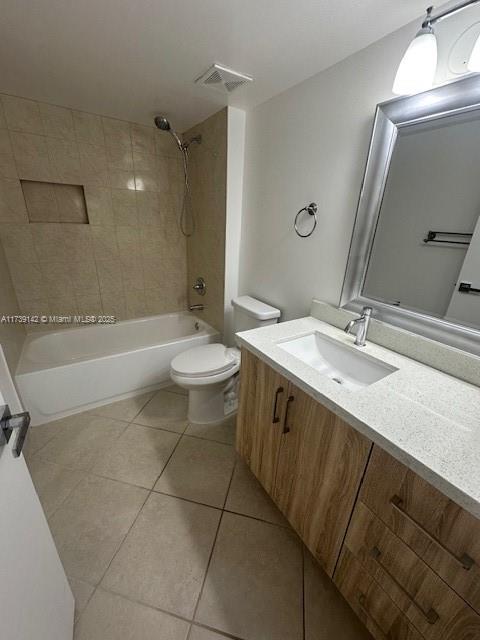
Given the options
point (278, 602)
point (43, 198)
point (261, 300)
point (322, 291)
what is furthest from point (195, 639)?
point (43, 198)

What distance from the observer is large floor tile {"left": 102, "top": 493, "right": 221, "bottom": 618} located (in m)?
1.01

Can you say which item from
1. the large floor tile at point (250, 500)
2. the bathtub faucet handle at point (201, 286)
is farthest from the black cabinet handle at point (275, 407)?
the bathtub faucet handle at point (201, 286)

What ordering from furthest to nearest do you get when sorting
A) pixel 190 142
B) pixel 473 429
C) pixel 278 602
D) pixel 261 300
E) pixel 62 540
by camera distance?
pixel 190 142
pixel 261 300
pixel 62 540
pixel 278 602
pixel 473 429

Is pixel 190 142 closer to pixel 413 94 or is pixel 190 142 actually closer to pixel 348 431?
pixel 413 94

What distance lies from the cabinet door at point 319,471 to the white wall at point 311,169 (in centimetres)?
74

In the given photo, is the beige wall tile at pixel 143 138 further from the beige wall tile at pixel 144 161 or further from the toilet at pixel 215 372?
the toilet at pixel 215 372

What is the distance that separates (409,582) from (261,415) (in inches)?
25.7

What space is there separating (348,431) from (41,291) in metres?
2.49

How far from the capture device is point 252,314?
69.4 inches

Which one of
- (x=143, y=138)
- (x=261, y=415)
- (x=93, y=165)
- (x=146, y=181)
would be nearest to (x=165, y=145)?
(x=143, y=138)

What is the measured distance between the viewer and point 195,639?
90 cm

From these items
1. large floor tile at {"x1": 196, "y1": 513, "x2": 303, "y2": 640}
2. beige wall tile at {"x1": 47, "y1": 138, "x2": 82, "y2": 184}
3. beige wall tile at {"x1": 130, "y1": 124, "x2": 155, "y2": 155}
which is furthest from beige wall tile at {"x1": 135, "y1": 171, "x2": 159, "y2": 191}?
large floor tile at {"x1": 196, "y1": 513, "x2": 303, "y2": 640}

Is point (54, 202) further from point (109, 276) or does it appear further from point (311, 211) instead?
point (311, 211)

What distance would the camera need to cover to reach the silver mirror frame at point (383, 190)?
0.90 metres
